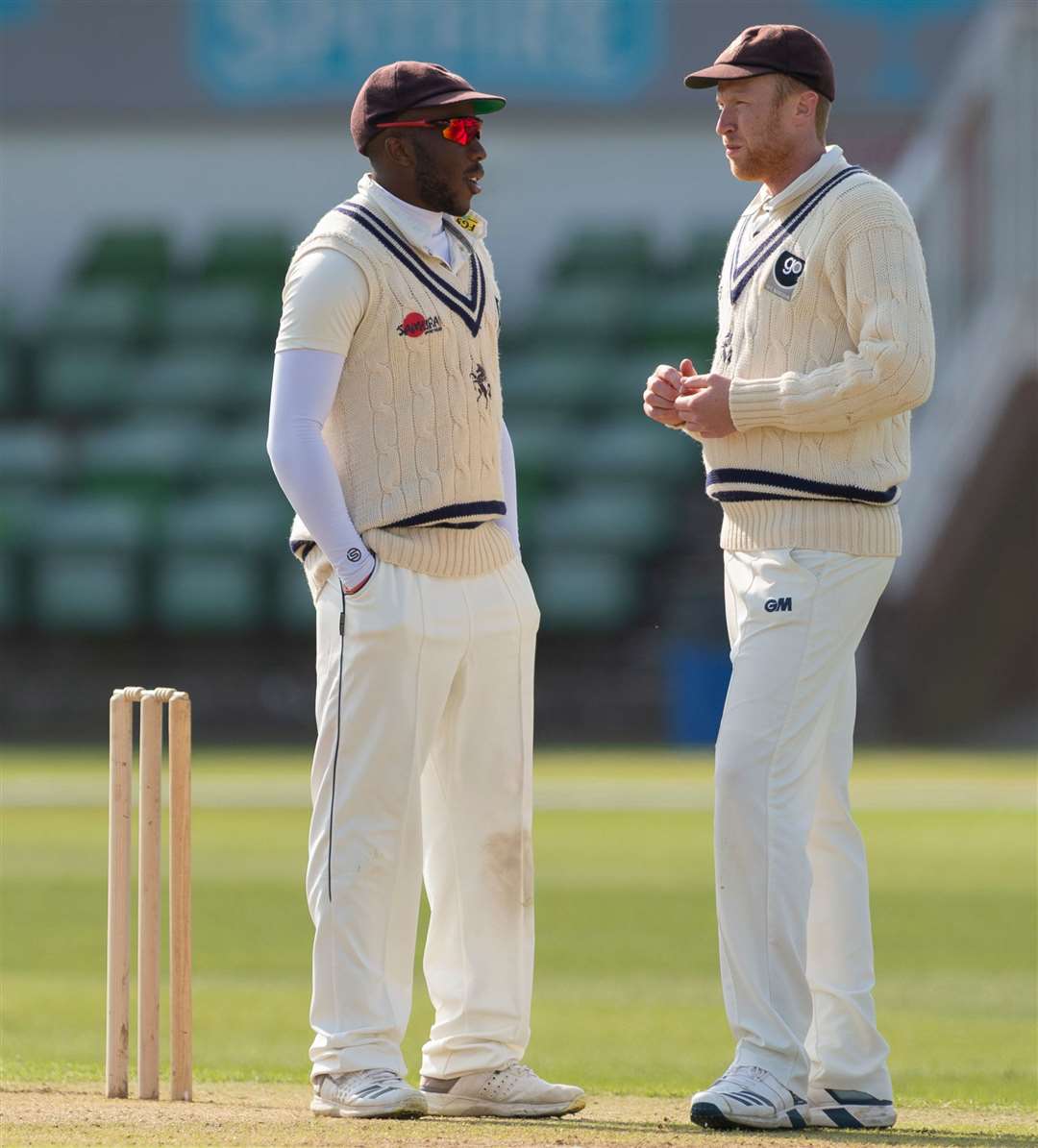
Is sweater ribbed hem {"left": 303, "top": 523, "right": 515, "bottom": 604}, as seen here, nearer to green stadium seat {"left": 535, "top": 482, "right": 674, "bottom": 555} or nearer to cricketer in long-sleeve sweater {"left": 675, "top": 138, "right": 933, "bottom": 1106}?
cricketer in long-sleeve sweater {"left": 675, "top": 138, "right": 933, "bottom": 1106}

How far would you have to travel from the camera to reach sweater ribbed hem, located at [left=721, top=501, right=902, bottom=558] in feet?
11.4

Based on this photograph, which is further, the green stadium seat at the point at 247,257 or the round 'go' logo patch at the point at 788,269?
the green stadium seat at the point at 247,257

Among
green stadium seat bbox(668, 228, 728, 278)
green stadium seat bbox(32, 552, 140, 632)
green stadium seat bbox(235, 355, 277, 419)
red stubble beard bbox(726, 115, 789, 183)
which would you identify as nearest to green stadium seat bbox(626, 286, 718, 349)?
green stadium seat bbox(668, 228, 728, 278)

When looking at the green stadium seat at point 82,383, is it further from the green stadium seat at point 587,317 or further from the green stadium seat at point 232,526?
the green stadium seat at point 587,317

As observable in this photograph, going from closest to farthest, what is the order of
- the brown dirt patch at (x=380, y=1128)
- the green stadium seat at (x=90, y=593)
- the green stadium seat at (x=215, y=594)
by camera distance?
the brown dirt patch at (x=380, y=1128) < the green stadium seat at (x=215, y=594) < the green stadium seat at (x=90, y=593)

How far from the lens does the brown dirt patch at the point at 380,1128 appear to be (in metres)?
3.11

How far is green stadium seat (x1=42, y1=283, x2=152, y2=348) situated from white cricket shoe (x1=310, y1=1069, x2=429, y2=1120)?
13921mm

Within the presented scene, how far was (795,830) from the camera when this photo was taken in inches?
134

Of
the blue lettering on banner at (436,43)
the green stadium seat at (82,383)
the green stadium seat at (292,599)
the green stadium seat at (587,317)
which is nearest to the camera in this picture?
the green stadium seat at (292,599)

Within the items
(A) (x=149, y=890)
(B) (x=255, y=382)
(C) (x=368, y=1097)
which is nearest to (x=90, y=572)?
(B) (x=255, y=382)

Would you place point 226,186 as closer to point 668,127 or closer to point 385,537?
point 668,127

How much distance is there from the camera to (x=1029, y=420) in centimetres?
1388

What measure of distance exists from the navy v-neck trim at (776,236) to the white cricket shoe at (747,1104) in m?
1.16

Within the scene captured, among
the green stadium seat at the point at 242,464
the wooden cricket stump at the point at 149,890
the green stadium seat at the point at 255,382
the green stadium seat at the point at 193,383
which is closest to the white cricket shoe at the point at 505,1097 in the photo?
the wooden cricket stump at the point at 149,890
